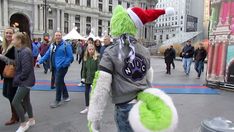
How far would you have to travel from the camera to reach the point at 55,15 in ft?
192

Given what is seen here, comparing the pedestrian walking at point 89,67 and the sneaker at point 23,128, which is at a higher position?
the pedestrian walking at point 89,67

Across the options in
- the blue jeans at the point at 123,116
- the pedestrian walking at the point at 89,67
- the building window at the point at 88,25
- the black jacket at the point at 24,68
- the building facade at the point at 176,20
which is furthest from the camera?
the building facade at the point at 176,20

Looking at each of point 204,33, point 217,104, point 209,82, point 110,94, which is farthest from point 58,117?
point 204,33

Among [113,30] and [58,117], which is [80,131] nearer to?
[58,117]

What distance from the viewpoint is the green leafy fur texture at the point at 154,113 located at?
2104 mm

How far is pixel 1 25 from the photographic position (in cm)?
4941

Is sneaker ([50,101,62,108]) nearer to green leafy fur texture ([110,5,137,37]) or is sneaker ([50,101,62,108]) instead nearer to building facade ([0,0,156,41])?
green leafy fur texture ([110,5,137,37])

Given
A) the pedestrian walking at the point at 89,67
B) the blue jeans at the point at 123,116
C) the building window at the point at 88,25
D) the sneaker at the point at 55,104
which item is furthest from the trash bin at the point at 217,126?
the building window at the point at 88,25

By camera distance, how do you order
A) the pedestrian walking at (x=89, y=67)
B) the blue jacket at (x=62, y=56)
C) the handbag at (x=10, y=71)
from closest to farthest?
the handbag at (x=10, y=71) < the pedestrian walking at (x=89, y=67) < the blue jacket at (x=62, y=56)

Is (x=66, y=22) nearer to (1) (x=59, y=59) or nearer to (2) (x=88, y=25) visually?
(2) (x=88, y=25)

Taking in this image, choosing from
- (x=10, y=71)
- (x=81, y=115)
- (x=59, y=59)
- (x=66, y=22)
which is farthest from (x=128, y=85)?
(x=66, y=22)

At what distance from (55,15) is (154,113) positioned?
2331 inches

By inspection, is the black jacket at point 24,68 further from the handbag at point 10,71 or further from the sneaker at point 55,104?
the sneaker at point 55,104

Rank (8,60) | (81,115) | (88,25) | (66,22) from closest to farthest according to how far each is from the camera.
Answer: (8,60) → (81,115) → (66,22) → (88,25)
